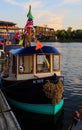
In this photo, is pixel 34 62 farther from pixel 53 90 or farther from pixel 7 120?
pixel 7 120

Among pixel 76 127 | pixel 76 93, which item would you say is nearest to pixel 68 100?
pixel 76 93

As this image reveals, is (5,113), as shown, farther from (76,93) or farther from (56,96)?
(76,93)

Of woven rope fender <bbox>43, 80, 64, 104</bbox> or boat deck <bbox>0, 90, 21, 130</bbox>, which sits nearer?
boat deck <bbox>0, 90, 21, 130</bbox>

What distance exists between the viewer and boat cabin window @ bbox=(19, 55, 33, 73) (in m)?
17.8

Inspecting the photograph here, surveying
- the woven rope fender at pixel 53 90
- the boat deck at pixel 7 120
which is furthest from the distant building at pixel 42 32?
the boat deck at pixel 7 120

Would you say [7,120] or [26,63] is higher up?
[26,63]

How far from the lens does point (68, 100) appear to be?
2127 centimetres

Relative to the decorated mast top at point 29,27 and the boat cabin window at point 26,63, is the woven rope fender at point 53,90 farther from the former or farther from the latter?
the decorated mast top at point 29,27

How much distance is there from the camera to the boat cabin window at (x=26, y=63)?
17844 millimetres

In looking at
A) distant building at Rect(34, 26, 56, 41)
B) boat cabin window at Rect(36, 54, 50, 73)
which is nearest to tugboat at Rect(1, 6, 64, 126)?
boat cabin window at Rect(36, 54, 50, 73)

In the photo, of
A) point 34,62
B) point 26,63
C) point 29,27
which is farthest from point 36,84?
point 29,27

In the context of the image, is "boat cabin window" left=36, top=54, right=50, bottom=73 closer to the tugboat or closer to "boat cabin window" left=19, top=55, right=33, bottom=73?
the tugboat

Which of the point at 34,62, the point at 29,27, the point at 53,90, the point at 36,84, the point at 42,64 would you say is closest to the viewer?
the point at 53,90

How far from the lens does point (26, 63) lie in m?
18.0
